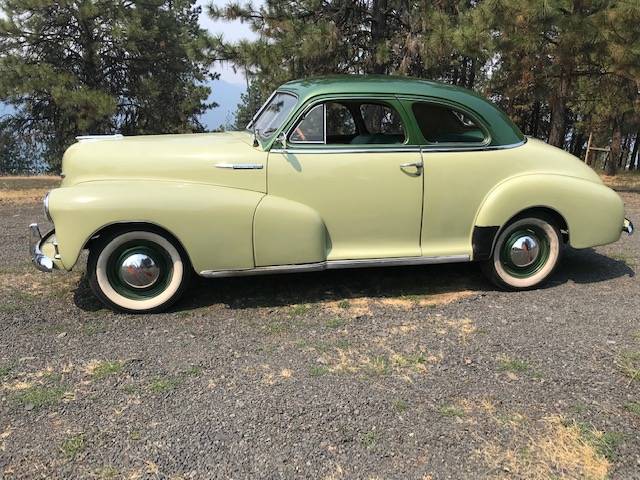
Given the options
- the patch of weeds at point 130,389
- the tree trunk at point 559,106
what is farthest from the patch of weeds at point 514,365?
the tree trunk at point 559,106

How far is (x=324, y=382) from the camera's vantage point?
3.24 metres

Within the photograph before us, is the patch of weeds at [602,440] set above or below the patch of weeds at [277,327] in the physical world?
above

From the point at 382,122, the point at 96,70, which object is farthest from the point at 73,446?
the point at 96,70

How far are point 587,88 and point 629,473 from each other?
14461 mm

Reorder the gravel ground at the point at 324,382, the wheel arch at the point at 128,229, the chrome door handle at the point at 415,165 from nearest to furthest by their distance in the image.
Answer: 1. the gravel ground at the point at 324,382
2. the wheel arch at the point at 128,229
3. the chrome door handle at the point at 415,165

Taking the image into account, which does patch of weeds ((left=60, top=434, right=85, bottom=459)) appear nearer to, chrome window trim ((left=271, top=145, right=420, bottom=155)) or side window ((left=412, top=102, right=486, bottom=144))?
chrome window trim ((left=271, top=145, right=420, bottom=155))

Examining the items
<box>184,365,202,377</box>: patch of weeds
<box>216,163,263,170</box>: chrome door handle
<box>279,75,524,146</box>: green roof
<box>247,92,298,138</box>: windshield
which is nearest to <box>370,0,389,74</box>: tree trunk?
<box>247,92,298,138</box>: windshield

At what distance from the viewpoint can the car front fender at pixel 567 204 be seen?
4527 millimetres

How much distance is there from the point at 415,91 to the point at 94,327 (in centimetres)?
302

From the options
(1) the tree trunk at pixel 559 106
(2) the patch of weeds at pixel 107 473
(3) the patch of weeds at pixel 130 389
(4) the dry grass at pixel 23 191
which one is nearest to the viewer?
(2) the patch of weeds at pixel 107 473

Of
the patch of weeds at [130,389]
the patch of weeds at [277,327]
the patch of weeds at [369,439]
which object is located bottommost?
the patch of weeds at [130,389]

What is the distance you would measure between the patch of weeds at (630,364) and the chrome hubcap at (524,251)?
1285 mm

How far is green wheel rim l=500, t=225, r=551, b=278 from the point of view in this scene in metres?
4.71

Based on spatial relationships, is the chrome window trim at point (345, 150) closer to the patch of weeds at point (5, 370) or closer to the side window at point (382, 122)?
the side window at point (382, 122)
